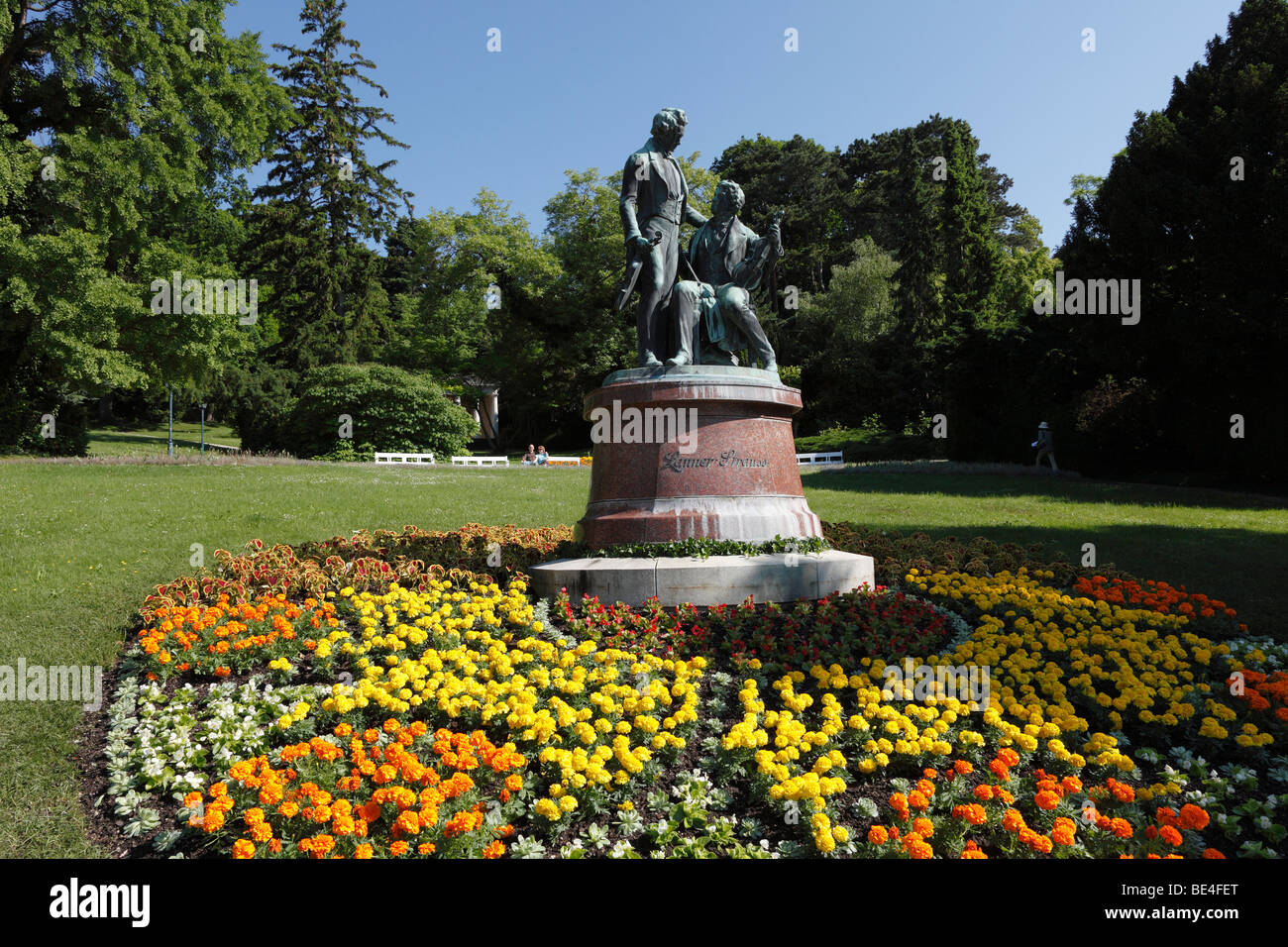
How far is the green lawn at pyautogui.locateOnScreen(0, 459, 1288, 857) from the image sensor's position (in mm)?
4410

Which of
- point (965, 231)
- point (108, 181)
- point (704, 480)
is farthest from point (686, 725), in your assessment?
point (965, 231)

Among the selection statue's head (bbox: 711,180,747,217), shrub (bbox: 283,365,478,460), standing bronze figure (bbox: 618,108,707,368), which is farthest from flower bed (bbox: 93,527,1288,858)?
shrub (bbox: 283,365,478,460)

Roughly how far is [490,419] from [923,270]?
2452 cm

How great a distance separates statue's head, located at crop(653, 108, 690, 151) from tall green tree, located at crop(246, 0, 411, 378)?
2906 centimetres

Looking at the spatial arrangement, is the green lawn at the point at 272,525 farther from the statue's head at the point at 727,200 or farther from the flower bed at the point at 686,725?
the statue's head at the point at 727,200

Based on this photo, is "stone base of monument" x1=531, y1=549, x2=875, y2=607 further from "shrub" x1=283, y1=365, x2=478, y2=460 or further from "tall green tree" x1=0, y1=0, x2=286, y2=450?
"shrub" x1=283, y1=365, x2=478, y2=460

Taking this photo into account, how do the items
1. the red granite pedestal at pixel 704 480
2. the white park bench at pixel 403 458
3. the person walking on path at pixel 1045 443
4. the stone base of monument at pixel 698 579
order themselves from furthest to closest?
the white park bench at pixel 403 458, the person walking on path at pixel 1045 443, the red granite pedestal at pixel 704 480, the stone base of monument at pixel 698 579

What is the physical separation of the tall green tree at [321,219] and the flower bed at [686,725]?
31232 millimetres

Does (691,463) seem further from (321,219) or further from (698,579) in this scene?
(321,219)

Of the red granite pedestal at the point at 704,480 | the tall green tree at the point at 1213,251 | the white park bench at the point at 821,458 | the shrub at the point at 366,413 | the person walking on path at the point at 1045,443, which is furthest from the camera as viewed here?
the shrub at the point at 366,413

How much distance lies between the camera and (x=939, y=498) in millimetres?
15461

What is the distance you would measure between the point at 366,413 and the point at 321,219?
1145 cm

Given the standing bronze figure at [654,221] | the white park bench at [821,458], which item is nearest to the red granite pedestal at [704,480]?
the standing bronze figure at [654,221]

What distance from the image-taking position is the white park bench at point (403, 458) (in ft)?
91.2
